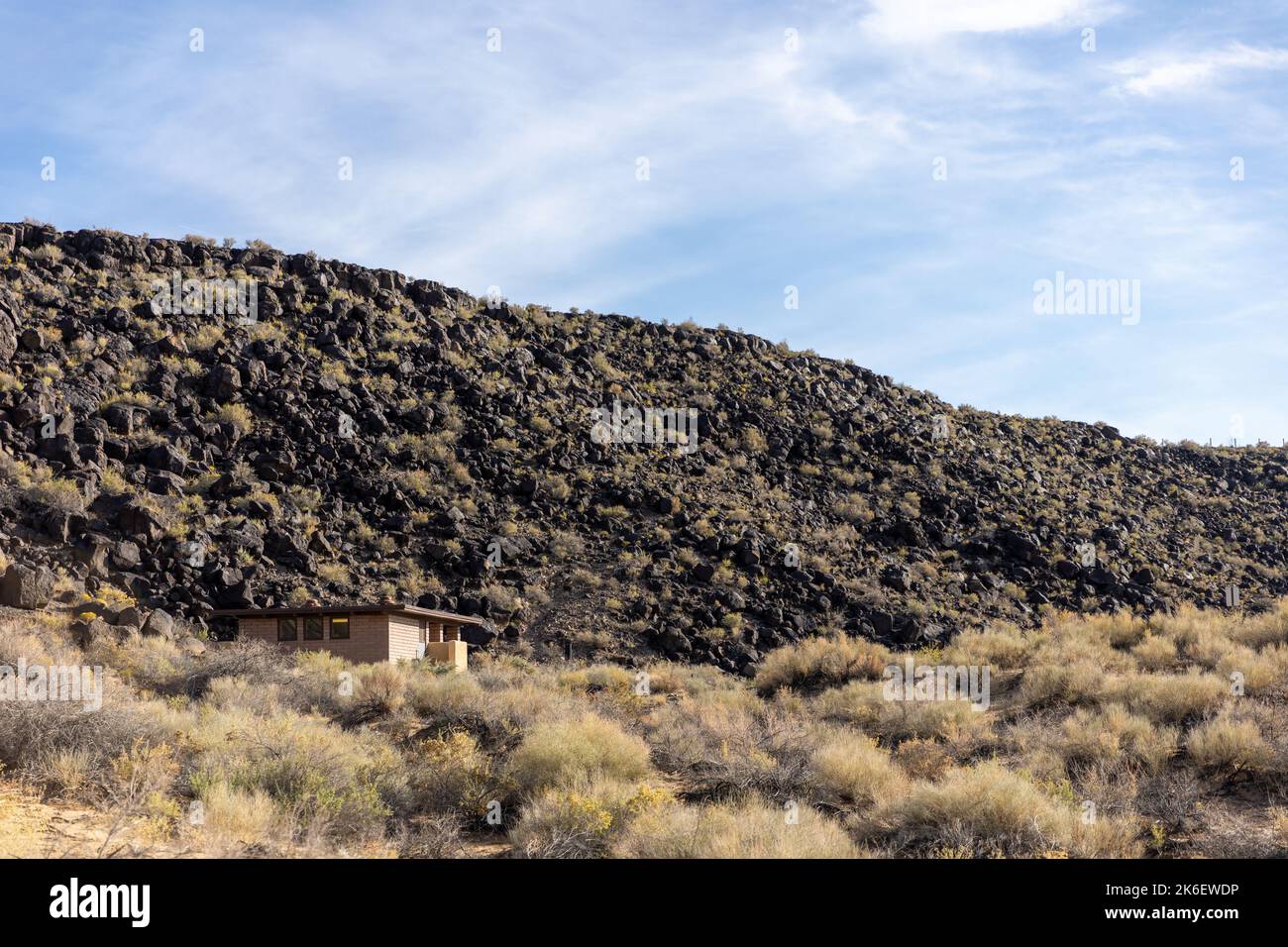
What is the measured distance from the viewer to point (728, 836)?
32.1 ft

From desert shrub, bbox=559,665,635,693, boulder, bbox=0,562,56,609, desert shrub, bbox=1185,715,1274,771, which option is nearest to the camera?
desert shrub, bbox=1185,715,1274,771

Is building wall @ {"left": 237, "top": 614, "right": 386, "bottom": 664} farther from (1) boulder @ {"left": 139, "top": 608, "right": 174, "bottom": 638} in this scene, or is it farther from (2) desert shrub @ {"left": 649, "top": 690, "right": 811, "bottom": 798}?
(2) desert shrub @ {"left": 649, "top": 690, "right": 811, "bottom": 798}

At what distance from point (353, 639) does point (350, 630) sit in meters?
0.32

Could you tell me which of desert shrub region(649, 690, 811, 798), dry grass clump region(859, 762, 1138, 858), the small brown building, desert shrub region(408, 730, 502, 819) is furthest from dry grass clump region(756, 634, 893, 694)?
desert shrub region(408, 730, 502, 819)

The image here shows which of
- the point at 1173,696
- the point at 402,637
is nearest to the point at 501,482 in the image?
the point at 402,637

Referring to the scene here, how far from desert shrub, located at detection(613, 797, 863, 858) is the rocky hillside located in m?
17.6

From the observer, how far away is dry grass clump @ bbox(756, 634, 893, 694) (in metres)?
27.1

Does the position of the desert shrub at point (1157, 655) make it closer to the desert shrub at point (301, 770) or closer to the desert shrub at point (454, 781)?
the desert shrub at point (454, 781)

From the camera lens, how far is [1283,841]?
11.0 m

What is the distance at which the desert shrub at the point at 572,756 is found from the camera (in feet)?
42.6

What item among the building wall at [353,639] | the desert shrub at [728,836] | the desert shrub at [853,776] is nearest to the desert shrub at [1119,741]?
the desert shrub at [853,776]

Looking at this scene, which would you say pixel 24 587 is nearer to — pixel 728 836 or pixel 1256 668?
pixel 728 836

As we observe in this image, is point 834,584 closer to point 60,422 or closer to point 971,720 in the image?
point 971,720
